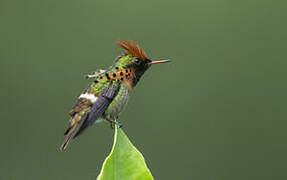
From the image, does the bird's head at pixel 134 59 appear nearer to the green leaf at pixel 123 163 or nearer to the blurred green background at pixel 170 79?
the green leaf at pixel 123 163

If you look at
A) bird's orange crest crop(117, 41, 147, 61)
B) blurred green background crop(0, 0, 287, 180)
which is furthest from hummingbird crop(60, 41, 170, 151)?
blurred green background crop(0, 0, 287, 180)

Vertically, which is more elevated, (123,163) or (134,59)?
(134,59)

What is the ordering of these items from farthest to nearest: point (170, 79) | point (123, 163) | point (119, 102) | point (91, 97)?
point (170, 79)
point (119, 102)
point (91, 97)
point (123, 163)

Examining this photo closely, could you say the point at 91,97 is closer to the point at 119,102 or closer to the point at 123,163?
the point at 119,102

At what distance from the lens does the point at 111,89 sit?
4.66 ft

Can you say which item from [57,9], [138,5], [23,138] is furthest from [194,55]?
[23,138]

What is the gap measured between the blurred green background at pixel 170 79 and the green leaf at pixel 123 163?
11.3 feet

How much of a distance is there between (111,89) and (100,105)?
8 cm

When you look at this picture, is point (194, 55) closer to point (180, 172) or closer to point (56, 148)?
point (180, 172)

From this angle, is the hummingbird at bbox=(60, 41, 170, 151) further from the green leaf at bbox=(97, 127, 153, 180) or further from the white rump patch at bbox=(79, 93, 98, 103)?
the green leaf at bbox=(97, 127, 153, 180)

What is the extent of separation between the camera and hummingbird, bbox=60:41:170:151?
4.25ft

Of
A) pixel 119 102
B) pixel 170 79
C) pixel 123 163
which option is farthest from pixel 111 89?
pixel 170 79

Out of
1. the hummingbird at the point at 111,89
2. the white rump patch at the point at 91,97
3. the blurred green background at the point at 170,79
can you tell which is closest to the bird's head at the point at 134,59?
the hummingbird at the point at 111,89

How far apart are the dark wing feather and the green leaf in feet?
1.96
